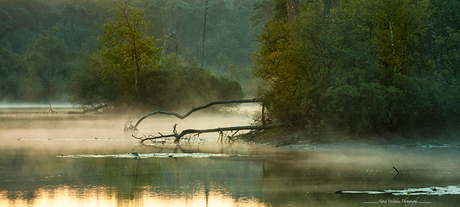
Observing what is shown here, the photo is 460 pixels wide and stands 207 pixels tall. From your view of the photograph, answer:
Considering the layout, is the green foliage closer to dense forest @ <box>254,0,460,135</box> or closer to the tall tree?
the tall tree

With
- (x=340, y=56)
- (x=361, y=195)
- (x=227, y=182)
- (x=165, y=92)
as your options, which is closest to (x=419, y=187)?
(x=361, y=195)

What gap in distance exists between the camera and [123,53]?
43.6m

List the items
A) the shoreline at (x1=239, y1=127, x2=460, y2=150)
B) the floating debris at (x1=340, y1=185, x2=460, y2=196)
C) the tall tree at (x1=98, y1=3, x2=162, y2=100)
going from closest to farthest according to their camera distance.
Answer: the floating debris at (x1=340, y1=185, x2=460, y2=196), the shoreline at (x1=239, y1=127, x2=460, y2=150), the tall tree at (x1=98, y1=3, x2=162, y2=100)

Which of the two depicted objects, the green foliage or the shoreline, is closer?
the shoreline

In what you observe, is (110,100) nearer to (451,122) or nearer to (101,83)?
Answer: (101,83)

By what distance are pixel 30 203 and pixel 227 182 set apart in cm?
372

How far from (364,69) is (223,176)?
8058 millimetres

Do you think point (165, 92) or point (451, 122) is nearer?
point (451, 122)

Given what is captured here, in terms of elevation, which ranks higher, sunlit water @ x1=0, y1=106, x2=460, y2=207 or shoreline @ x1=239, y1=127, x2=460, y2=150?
shoreline @ x1=239, y1=127, x2=460, y2=150

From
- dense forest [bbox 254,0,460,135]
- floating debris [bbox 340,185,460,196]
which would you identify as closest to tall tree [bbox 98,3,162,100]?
dense forest [bbox 254,0,460,135]

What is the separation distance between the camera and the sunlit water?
30.1 ft

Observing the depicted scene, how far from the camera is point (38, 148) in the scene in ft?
58.6

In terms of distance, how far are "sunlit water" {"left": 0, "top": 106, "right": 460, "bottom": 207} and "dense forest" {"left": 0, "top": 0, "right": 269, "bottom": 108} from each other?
25809 millimetres

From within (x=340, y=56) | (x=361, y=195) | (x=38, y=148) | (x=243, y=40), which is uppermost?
(x=243, y=40)
